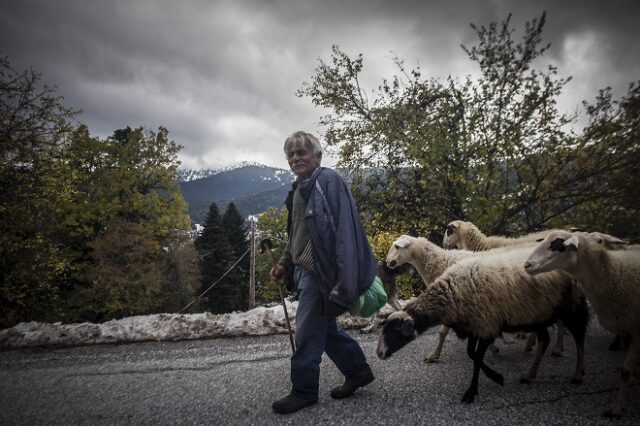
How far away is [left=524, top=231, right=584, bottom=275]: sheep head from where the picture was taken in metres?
3.05

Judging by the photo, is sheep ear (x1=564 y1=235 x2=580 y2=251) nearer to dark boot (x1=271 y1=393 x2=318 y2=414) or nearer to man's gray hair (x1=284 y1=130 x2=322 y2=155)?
man's gray hair (x1=284 y1=130 x2=322 y2=155)

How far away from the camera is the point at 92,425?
2.85 metres

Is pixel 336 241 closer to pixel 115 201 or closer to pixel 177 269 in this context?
pixel 115 201

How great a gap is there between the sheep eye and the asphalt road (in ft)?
4.50

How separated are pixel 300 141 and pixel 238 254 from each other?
4168 centimetres

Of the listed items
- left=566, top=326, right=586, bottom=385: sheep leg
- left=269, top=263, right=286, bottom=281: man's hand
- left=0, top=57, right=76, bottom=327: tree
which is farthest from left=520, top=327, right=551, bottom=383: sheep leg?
left=0, top=57, right=76, bottom=327: tree

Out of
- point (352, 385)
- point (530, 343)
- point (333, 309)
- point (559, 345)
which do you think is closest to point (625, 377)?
point (559, 345)

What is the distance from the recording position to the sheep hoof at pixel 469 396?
2.94 m

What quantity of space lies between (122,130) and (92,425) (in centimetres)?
3131

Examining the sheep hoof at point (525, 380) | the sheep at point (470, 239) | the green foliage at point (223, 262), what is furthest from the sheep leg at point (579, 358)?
the green foliage at point (223, 262)

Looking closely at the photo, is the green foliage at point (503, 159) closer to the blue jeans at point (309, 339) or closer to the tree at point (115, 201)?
the blue jeans at point (309, 339)

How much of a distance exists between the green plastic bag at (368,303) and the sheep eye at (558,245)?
5.70ft

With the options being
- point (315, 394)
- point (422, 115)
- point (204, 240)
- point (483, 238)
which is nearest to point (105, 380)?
point (315, 394)

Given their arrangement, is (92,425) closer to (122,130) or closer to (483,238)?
(483,238)
